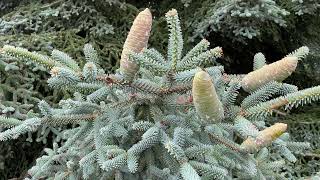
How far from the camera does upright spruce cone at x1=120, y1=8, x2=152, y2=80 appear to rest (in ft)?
3.84

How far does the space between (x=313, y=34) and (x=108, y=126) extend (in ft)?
5.93

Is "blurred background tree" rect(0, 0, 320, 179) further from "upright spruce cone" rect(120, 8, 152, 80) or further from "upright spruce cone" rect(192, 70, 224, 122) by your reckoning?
"upright spruce cone" rect(192, 70, 224, 122)

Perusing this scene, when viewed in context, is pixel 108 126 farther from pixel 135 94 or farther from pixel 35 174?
→ pixel 35 174

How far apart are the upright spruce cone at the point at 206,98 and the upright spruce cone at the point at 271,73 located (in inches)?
5.5

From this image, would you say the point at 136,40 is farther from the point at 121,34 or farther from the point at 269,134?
the point at 121,34

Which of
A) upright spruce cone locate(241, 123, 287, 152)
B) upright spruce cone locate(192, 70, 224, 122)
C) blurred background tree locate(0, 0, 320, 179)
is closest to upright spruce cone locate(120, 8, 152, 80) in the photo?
upright spruce cone locate(192, 70, 224, 122)

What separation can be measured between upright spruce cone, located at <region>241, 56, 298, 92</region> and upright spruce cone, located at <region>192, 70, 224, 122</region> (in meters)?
0.14

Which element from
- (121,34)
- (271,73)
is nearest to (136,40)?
(271,73)

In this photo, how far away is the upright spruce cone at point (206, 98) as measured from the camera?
1.03 meters

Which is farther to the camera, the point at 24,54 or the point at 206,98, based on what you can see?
the point at 24,54

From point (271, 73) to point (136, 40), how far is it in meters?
0.36

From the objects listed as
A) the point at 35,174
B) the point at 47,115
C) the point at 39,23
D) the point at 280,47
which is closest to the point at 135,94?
the point at 47,115

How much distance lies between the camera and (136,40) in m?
1.19

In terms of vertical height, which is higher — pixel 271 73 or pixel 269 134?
pixel 271 73
